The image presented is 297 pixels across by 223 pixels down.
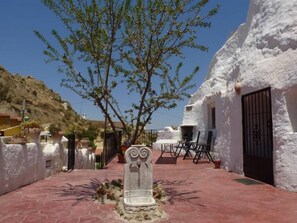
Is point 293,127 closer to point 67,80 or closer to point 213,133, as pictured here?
point 67,80

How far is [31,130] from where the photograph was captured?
8.14m

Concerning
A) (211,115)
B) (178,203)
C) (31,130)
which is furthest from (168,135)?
(178,203)

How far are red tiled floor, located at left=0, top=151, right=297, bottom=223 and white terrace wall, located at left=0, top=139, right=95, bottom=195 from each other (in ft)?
0.74

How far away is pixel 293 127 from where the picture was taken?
22.5 ft

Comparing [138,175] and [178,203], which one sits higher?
[138,175]

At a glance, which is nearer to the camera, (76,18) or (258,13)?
(76,18)

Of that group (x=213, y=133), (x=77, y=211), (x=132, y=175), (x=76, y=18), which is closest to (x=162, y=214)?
(x=132, y=175)

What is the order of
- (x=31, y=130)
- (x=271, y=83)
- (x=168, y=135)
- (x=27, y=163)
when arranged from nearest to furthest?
(x=271, y=83), (x=27, y=163), (x=31, y=130), (x=168, y=135)

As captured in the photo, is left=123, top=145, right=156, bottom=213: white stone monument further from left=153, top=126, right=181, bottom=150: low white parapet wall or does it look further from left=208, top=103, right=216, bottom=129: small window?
left=153, top=126, right=181, bottom=150: low white parapet wall

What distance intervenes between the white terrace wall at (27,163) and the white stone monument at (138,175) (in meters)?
2.81

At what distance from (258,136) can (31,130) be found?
5859mm

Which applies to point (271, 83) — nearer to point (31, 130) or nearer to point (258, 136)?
point (258, 136)

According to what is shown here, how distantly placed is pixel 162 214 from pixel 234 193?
7.77 feet

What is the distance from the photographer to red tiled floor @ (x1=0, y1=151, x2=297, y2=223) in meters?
4.75
